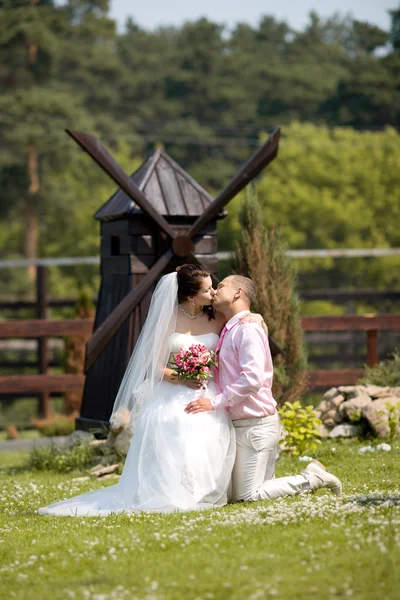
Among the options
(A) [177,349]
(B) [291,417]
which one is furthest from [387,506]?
(B) [291,417]

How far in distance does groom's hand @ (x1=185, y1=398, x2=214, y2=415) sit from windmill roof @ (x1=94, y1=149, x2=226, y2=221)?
3.57 m

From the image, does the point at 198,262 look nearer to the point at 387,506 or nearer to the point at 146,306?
the point at 146,306

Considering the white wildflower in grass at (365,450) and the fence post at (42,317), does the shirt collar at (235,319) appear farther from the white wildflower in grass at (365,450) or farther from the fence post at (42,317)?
the fence post at (42,317)

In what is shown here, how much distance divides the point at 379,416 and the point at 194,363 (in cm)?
324

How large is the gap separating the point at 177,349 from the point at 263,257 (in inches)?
131

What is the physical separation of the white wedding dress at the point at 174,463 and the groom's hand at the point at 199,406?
35 mm

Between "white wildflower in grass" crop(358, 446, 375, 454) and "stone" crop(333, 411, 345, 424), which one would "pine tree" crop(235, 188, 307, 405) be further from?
"white wildflower in grass" crop(358, 446, 375, 454)

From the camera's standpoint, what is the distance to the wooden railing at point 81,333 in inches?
460

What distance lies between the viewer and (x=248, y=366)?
6.23 meters

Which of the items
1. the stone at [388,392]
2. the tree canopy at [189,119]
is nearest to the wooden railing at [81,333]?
the stone at [388,392]

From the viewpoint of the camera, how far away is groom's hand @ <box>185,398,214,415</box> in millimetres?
6391

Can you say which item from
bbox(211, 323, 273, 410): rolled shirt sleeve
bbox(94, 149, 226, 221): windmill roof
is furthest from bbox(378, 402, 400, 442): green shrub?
bbox(211, 323, 273, 410): rolled shirt sleeve

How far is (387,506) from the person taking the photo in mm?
5449

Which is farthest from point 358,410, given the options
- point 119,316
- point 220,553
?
point 220,553
